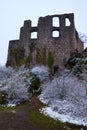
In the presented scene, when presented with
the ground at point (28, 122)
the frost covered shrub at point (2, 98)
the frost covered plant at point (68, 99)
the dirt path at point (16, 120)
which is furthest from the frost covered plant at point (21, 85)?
the ground at point (28, 122)

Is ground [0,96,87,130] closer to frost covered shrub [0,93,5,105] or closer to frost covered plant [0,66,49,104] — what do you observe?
frost covered shrub [0,93,5,105]

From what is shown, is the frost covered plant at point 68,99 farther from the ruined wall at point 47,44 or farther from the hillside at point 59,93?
the ruined wall at point 47,44

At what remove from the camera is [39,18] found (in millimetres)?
38594

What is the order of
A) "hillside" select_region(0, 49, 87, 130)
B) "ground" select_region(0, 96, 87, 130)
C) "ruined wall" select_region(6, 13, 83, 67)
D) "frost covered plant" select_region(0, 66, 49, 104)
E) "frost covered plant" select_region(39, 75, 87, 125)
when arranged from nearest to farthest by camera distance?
"ground" select_region(0, 96, 87, 130) < "frost covered plant" select_region(39, 75, 87, 125) < "hillside" select_region(0, 49, 87, 130) < "frost covered plant" select_region(0, 66, 49, 104) < "ruined wall" select_region(6, 13, 83, 67)

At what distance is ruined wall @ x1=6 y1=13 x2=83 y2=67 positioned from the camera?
36.2 m

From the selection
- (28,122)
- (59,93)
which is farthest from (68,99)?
(28,122)

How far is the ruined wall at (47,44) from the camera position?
36.2 metres

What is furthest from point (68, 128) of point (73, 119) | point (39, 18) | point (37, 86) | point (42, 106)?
point (39, 18)

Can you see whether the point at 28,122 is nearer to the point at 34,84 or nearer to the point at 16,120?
the point at 16,120

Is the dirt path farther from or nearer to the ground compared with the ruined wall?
nearer to the ground

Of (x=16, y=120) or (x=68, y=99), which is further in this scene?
(x=68, y=99)

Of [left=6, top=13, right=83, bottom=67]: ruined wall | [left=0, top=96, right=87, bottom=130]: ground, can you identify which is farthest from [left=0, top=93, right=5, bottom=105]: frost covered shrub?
[left=6, top=13, right=83, bottom=67]: ruined wall

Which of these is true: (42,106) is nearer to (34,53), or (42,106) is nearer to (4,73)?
(4,73)

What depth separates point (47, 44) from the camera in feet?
121
